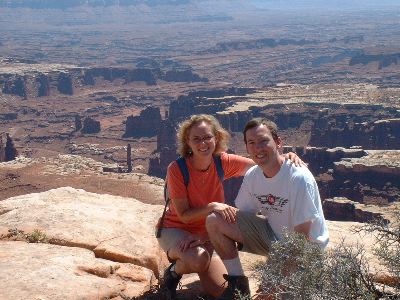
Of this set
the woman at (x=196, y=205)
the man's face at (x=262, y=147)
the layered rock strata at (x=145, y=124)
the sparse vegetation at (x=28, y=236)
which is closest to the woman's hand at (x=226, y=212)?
the woman at (x=196, y=205)

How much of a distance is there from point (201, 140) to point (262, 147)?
2.78 feet

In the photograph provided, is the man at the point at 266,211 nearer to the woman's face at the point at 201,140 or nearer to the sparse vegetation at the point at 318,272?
the woman's face at the point at 201,140

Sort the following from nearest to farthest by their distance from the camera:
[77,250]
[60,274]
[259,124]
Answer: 1. [259,124]
2. [60,274]
3. [77,250]

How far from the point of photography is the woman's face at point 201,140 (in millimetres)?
7781

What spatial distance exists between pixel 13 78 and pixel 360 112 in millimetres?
64520

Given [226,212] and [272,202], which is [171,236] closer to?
[226,212]

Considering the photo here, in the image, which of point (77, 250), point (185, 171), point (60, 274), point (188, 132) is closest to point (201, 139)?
point (188, 132)

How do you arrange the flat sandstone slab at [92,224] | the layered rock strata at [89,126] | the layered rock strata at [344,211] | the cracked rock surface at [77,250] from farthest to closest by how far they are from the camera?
the layered rock strata at [89,126] < the layered rock strata at [344,211] < the flat sandstone slab at [92,224] < the cracked rock surface at [77,250]

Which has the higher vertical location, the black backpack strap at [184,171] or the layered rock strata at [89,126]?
the black backpack strap at [184,171]

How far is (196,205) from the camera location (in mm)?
8031

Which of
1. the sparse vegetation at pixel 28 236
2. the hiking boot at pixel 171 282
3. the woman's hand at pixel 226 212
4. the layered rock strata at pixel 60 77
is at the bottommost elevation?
the layered rock strata at pixel 60 77

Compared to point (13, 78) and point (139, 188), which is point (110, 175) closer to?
point (139, 188)

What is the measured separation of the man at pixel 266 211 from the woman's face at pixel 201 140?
1.71 feet

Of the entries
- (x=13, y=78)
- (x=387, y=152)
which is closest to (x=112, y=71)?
(x=13, y=78)
